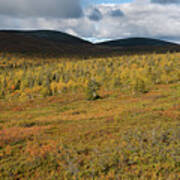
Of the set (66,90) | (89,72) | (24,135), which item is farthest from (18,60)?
(24,135)

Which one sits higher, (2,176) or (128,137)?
(128,137)

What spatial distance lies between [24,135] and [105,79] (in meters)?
81.3

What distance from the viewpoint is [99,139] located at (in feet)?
52.8

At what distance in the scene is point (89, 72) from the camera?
120m

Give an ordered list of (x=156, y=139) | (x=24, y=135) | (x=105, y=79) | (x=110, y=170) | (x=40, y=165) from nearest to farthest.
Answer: (x=110, y=170) < (x=40, y=165) < (x=156, y=139) < (x=24, y=135) < (x=105, y=79)

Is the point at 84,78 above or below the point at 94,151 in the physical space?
above

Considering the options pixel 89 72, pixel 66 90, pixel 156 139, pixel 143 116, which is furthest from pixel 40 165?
pixel 89 72

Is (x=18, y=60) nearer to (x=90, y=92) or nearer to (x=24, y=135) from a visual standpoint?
(x=90, y=92)

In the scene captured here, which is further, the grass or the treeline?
the treeline

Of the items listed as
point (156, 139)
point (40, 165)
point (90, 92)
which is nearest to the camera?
point (40, 165)

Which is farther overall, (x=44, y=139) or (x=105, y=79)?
(x=105, y=79)

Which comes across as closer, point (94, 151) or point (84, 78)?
point (94, 151)

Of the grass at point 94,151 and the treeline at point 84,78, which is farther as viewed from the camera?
the treeline at point 84,78

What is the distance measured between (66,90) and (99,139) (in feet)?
273
